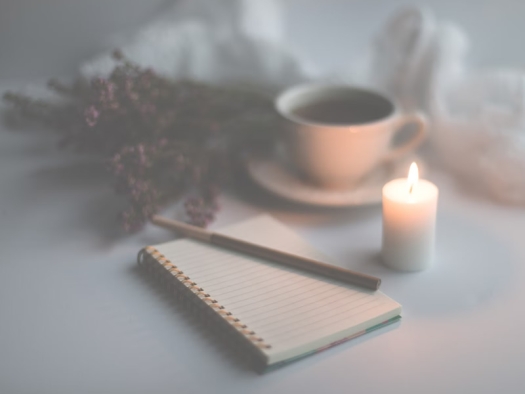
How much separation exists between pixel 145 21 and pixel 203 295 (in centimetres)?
71

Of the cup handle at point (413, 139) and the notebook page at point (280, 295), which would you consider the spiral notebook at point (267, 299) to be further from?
the cup handle at point (413, 139)

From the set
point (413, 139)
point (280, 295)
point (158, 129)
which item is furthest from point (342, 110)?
point (280, 295)

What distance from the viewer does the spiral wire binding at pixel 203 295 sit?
62 cm

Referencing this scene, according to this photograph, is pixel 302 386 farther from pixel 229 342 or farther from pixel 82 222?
pixel 82 222

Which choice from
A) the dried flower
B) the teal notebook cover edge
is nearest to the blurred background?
the dried flower

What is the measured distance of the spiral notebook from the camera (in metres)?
0.63

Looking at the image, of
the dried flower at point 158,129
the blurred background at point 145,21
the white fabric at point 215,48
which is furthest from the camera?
the blurred background at point 145,21

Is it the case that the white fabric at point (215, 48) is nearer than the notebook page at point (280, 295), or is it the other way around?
the notebook page at point (280, 295)

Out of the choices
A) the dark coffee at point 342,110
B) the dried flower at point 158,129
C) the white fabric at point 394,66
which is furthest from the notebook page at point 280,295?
the white fabric at point 394,66

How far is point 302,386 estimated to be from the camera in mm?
601

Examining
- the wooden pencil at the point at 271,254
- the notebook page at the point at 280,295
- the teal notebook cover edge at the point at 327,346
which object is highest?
the wooden pencil at the point at 271,254

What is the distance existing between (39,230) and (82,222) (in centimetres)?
5

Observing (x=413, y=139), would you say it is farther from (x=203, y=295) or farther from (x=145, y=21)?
(x=145, y=21)

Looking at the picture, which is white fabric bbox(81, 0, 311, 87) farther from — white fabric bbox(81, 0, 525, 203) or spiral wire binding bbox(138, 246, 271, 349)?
spiral wire binding bbox(138, 246, 271, 349)
